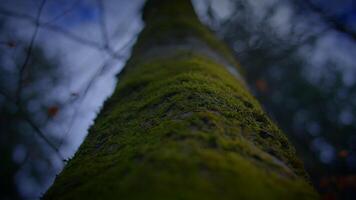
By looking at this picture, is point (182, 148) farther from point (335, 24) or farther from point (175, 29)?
point (335, 24)

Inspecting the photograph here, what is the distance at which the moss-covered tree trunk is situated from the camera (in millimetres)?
981

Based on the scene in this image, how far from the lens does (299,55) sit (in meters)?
9.65

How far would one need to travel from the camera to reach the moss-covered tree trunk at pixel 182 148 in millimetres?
981

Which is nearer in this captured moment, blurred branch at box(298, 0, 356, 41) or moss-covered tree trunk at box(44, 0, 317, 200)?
moss-covered tree trunk at box(44, 0, 317, 200)

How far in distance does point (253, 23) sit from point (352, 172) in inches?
325

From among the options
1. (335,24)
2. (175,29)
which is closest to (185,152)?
(175,29)

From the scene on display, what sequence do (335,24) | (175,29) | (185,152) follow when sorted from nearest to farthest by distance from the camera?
(185,152)
(175,29)
(335,24)

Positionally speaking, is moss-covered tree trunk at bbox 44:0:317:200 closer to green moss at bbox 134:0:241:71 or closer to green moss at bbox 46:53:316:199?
green moss at bbox 46:53:316:199

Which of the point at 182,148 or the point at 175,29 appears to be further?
the point at 175,29

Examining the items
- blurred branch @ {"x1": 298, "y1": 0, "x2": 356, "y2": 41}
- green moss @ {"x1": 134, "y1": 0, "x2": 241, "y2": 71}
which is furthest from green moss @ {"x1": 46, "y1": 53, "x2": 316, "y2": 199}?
blurred branch @ {"x1": 298, "y1": 0, "x2": 356, "y2": 41}

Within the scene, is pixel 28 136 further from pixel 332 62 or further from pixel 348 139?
pixel 348 139

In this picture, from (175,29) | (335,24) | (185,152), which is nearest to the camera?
(185,152)

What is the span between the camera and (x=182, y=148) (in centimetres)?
115

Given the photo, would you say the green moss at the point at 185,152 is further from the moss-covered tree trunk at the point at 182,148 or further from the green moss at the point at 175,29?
the green moss at the point at 175,29
